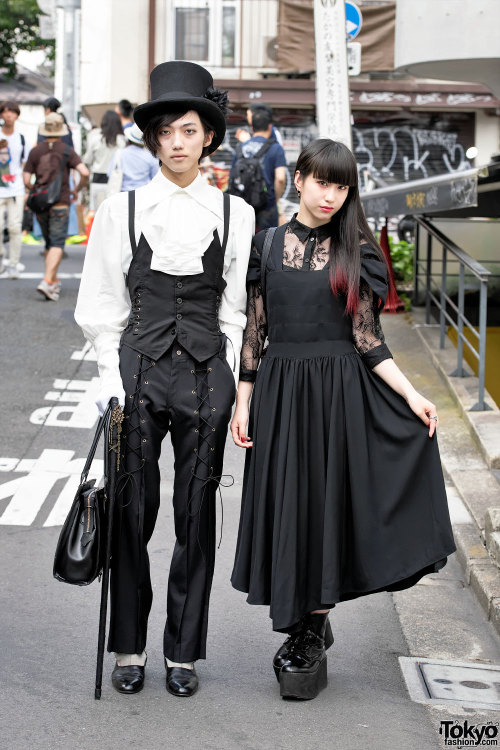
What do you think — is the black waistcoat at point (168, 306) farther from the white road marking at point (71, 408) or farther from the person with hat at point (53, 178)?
the person with hat at point (53, 178)

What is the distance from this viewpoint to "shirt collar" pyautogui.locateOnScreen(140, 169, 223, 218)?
3.80 m

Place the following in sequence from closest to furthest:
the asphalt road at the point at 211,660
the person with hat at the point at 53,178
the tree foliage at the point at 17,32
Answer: the asphalt road at the point at 211,660 < the person with hat at the point at 53,178 < the tree foliage at the point at 17,32

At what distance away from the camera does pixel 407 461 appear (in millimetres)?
3760

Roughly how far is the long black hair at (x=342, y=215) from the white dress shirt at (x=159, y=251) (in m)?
0.31

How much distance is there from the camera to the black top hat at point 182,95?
3.67 meters

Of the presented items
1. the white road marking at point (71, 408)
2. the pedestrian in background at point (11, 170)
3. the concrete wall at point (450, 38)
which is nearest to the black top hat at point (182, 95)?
the white road marking at point (71, 408)

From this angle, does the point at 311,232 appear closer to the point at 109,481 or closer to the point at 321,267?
the point at 321,267

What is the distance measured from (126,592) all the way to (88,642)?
59 cm

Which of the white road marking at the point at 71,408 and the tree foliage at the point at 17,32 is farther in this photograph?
the tree foliage at the point at 17,32

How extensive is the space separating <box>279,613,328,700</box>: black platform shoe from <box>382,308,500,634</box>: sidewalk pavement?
1.03 metres

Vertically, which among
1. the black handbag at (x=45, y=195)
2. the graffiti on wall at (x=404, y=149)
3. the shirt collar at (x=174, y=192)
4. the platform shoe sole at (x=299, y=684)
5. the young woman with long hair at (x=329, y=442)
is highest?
the graffiti on wall at (x=404, y=149)

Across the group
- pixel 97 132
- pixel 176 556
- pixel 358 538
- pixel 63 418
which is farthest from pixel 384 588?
pixel 97 132

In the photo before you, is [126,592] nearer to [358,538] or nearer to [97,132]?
[358,538]

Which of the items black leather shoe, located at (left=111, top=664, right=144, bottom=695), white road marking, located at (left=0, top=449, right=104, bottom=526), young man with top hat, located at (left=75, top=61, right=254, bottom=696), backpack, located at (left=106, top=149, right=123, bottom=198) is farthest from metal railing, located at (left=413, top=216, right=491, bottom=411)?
black leather shoe, located at (left=111, top=664, right=144, bottom=695)
